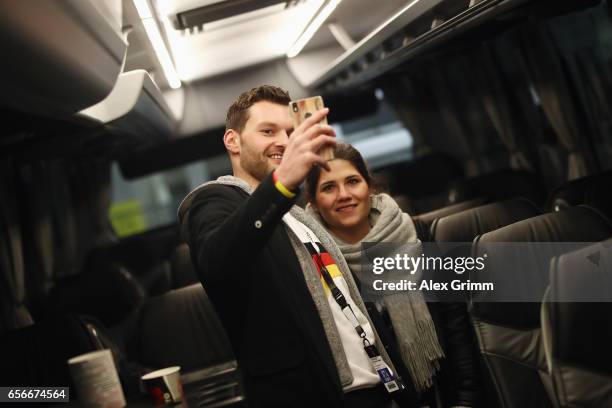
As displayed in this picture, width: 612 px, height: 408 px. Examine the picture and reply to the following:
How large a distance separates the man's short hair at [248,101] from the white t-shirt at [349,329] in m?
0.31

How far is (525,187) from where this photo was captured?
6.20 metres

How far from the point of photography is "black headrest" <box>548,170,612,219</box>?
4.14m

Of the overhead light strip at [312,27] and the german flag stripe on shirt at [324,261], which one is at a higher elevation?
the overhead light strip at [312,27]

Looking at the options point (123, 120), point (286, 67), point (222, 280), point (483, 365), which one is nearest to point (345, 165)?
point (222, 280)

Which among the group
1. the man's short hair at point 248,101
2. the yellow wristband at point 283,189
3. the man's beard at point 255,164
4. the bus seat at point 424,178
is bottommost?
the yellow wristband at point 283,189

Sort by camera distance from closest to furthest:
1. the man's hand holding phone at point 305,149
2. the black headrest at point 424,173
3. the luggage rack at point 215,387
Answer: the man's hand holding phone at point 305,149 → the luggage rack at point 215,387 → the black headrest at point 424,173

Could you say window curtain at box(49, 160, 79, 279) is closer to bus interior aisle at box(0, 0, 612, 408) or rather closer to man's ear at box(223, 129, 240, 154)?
bus interior aisle at box(0, 0, 612, 408)

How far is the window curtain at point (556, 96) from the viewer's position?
6.23 metres

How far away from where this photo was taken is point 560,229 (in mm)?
2449

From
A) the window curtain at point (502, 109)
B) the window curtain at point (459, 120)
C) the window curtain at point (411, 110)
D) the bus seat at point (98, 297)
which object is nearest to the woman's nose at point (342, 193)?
the bus seat at point (98, 297)

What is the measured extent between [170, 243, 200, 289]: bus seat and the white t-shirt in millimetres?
3459

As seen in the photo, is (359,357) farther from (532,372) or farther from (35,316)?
(35,316)

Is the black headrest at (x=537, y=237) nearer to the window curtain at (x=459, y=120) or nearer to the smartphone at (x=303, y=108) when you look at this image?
the smartphone at (x=303, y=108)

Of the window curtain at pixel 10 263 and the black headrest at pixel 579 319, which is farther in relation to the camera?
the window curtain at pixel 10 263
